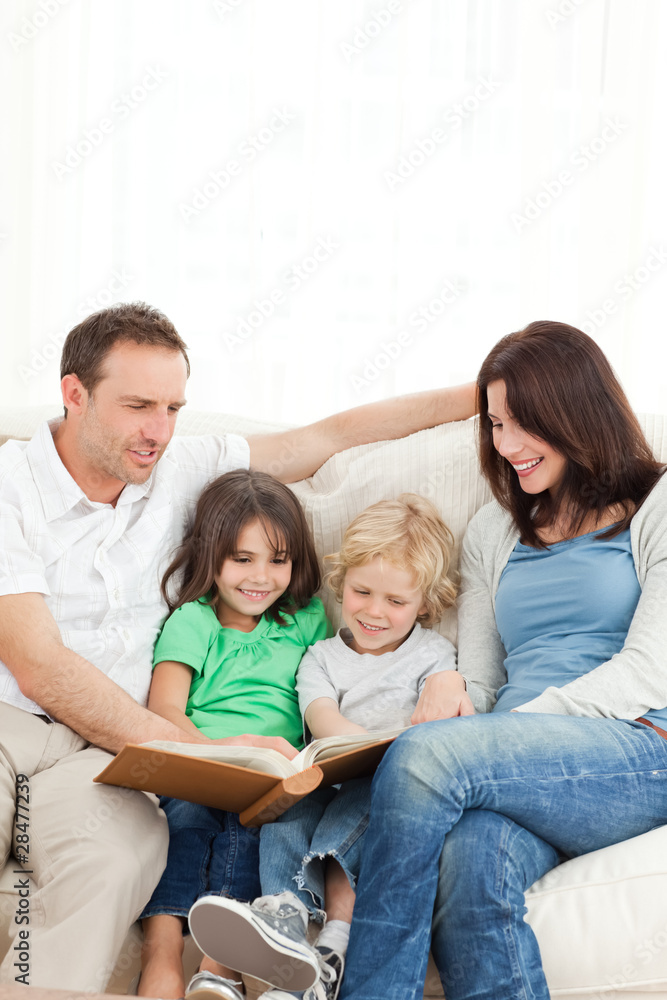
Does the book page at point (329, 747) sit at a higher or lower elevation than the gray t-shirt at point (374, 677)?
higher

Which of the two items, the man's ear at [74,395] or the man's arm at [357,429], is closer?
the man's ear at [74,395]

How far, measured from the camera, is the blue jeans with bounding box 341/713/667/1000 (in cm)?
110

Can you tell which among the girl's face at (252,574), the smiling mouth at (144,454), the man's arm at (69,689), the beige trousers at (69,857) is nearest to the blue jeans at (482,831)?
the beige trousers at (69,857)

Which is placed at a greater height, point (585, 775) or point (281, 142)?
point (281, 142)

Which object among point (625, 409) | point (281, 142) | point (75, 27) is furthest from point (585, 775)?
point (75, 27)

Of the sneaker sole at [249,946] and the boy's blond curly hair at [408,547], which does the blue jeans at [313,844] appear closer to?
the sneaker sole at [249,946]

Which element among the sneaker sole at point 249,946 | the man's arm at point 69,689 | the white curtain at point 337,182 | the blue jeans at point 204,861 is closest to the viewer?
the sneaker sole at point 249,946

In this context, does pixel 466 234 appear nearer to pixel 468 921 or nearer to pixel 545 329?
pixel 545 329

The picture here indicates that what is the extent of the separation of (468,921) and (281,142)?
2521 mm

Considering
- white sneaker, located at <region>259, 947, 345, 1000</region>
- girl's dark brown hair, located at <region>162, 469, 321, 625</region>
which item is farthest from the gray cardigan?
white sneaker, located at <region>259, 947, 345, 1000</region>

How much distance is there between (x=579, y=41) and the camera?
2.69 metres

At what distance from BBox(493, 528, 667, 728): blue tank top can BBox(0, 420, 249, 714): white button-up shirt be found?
70cm

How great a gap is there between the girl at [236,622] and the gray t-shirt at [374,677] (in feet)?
0.21

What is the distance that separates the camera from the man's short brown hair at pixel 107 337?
1.67 metres
